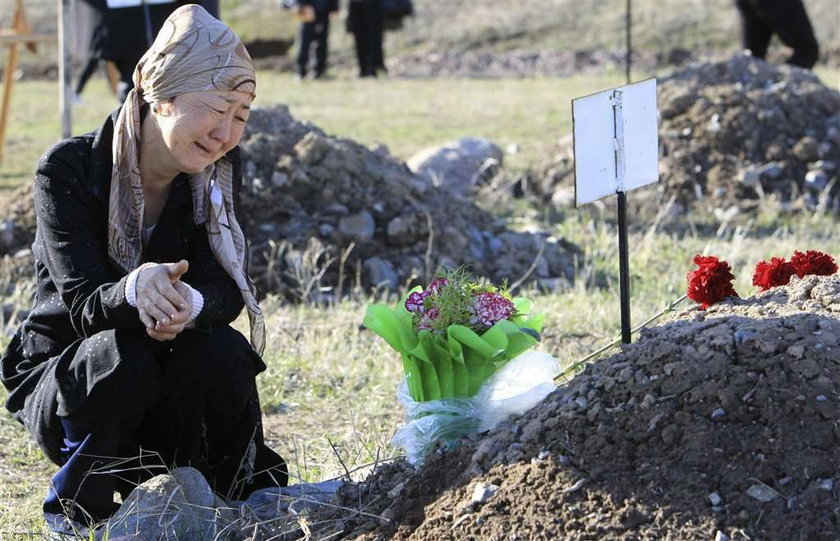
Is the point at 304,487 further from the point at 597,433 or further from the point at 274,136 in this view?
the point at 274,136

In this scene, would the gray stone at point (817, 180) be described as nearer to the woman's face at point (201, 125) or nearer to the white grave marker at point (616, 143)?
the white grave marker at point (616, 143)

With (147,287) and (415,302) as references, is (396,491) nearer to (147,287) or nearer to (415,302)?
(415,302)

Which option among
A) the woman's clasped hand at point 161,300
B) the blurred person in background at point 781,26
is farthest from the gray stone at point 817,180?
the woman's clasped hand at point 161,300

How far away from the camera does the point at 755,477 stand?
2633mm

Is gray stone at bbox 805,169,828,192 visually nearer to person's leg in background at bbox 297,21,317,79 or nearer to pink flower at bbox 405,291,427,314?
pink flower at bbox 405,291,427,314

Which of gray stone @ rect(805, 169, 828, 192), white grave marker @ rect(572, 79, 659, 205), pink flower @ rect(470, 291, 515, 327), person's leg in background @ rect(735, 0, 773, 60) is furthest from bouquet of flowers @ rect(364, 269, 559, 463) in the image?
person's leg in background @ rect(735, 0, 773, 60)

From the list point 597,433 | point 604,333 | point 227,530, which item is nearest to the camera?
point 597,433

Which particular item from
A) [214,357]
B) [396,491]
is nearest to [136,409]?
[214,357]

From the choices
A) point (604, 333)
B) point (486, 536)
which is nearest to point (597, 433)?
point (486, 536)

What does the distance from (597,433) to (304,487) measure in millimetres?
888

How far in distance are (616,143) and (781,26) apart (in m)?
7.77

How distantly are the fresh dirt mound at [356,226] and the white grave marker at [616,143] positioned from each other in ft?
10.1

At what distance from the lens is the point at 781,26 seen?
10430 mm

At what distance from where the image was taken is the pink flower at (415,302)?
325cm
